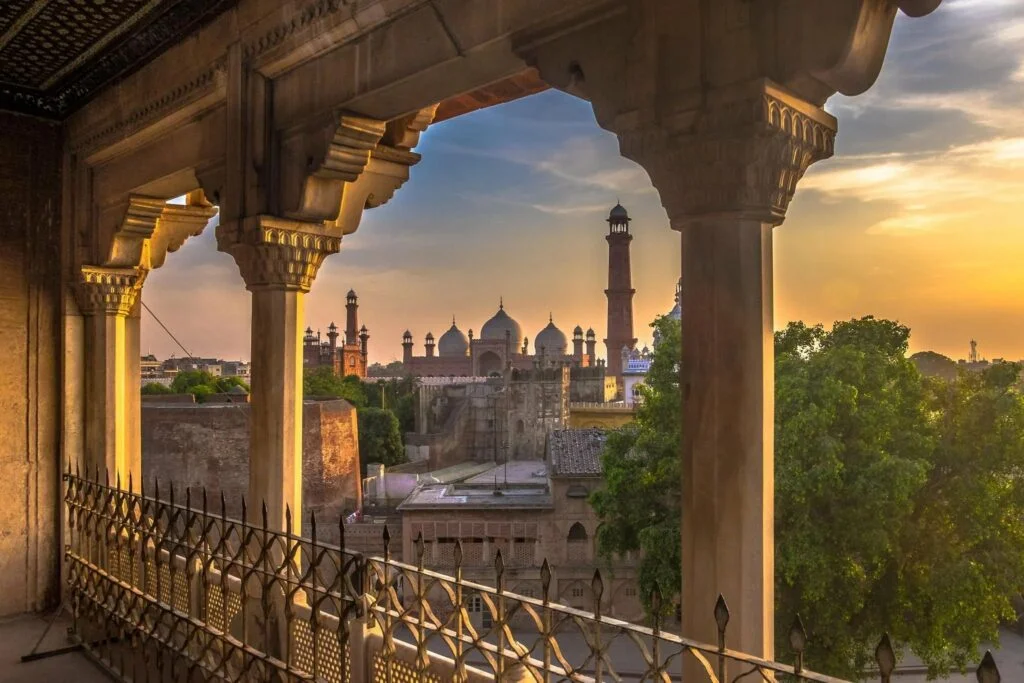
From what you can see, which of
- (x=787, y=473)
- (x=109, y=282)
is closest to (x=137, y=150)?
(x=109, y=282)

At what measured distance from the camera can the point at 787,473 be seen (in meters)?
11.5

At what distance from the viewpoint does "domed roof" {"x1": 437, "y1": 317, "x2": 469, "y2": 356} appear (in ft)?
221

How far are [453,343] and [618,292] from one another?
21.3 metres

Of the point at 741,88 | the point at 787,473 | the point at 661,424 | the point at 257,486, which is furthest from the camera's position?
the point at 661,424

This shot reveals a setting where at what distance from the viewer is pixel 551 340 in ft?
202

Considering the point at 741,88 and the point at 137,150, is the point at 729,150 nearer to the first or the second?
the point at 741,88

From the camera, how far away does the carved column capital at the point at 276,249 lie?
430 centimetres

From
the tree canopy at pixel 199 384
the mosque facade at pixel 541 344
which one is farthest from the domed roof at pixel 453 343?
the tree canopy at pixel 199 384

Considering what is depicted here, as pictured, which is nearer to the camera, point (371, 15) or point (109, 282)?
point (371, 15)

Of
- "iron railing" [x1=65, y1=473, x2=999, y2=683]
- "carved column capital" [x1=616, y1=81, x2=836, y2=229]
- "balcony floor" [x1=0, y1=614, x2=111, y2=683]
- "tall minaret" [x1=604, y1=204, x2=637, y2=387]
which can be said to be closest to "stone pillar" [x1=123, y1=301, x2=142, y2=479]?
"iron railing" [x1=65, y1=473, x2=999, y2=683]

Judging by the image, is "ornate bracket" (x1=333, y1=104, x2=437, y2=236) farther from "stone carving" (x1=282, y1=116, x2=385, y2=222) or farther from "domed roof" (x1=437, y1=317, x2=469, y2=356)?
"domed roof" (x1=437, y1=317, x2=469, y2=356)

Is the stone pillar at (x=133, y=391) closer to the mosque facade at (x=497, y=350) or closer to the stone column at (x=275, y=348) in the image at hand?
the stone column at (x=275, y=348)

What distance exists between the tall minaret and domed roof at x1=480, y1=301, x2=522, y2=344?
12.5m

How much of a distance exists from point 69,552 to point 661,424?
10.5m
